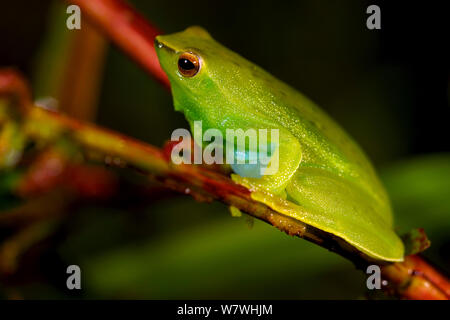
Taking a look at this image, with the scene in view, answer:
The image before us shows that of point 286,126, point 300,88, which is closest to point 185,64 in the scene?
point 286,126

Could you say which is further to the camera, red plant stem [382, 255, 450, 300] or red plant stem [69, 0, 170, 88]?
red plant stem [69, 0, 170, 88]

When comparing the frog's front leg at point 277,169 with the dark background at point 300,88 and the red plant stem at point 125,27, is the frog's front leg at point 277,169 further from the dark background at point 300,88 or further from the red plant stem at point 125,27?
the dark background at point 300,88

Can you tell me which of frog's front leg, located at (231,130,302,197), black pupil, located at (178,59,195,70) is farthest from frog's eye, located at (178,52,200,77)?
frog's front leg, located at (231,130,302,197)

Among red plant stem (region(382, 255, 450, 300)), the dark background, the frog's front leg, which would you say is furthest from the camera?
the dark background

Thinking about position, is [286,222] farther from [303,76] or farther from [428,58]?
[303,76]

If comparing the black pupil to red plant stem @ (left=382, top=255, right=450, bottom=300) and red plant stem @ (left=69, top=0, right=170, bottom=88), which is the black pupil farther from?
red plant stem @ (left=382, top=255, right=450, bottom=300)

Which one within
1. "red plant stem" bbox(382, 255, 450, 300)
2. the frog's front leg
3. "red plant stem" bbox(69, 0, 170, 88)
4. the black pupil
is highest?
"red plant stem" bbox(69, 0, 170, 88)

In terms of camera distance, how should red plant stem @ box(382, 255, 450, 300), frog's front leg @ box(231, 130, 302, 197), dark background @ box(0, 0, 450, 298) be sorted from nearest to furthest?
red plant stem @ box(382, 255, 450, 300) < frog's front leg @ box(231, 130, 302, 197) < dark background @ box(0, 0, 450, 298)
